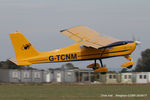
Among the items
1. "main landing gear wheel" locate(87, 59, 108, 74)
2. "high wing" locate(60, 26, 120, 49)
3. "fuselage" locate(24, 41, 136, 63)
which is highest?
"high wing" locate(60, 26, 120, 49)

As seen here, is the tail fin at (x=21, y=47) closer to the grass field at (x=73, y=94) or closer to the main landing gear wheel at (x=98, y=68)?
the main landing gear wheel at (x=98, y=68)

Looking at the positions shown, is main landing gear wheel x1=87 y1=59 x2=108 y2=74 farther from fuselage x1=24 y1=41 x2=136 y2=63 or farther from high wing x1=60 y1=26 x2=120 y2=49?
high wing x1=60 y1=26 x2=120 y2=49

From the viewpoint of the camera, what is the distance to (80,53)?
3142 cm

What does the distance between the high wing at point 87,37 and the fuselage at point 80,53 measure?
21.0 inches

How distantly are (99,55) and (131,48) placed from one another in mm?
2670

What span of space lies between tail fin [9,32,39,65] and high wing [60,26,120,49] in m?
4.26

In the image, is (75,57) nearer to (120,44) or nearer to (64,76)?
(120,44)

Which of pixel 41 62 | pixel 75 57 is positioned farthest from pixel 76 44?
pixel 41 62

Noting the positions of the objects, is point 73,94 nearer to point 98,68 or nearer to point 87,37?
point 98,68

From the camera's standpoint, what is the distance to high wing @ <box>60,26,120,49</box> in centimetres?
3160

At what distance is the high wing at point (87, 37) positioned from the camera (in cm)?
3160

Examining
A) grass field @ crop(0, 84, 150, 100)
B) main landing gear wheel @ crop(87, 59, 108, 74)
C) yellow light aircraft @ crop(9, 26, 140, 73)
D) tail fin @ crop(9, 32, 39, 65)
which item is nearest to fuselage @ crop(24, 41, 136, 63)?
yellow light aircraft @ crop(9, 26, 140, 73)

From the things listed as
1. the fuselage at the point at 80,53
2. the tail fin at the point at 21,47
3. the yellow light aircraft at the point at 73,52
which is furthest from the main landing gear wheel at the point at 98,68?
the tail fin at the point at 21,47

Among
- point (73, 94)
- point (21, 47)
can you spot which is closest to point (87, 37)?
point (21, 47)
